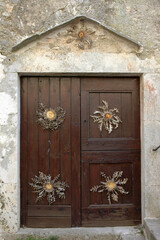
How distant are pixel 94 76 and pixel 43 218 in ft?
6.57

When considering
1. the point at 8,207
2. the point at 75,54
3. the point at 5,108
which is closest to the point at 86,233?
the point at 8,207

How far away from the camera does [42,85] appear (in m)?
3.10

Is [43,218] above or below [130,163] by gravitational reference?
below

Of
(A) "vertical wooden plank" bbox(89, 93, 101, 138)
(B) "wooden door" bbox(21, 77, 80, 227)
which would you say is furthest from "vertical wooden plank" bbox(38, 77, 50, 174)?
(A) "vertical wooden plank" bbox(89, 93, 101, 138)

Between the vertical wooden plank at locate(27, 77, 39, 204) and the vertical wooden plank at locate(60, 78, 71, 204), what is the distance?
1.13 ft

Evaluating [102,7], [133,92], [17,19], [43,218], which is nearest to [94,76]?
[133,92]

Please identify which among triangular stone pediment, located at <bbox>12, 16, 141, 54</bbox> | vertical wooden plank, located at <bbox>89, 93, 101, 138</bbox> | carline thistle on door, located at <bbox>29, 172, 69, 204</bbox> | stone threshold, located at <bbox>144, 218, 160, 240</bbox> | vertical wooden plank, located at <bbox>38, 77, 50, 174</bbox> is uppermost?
triangular stone pediment, located at <bbox>12, 16, 141, 54</bbox>

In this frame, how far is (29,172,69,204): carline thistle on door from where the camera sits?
3055 mm

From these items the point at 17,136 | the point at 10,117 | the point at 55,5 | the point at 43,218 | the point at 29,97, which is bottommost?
the point at 43,218

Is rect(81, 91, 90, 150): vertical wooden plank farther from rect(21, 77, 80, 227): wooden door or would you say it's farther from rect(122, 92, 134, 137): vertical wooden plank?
rect(122, 92, 134, 137): vertical wooden plank

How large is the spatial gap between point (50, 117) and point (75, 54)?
0.88 m

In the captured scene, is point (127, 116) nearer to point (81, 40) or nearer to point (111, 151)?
point (111, 151)

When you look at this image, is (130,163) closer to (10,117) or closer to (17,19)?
(10,117)

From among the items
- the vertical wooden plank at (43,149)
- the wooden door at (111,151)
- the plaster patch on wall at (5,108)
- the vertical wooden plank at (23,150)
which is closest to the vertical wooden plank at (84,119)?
the wooden door at (111,151)
